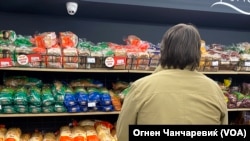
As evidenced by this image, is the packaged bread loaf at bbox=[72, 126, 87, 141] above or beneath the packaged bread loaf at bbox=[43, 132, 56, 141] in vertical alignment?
above

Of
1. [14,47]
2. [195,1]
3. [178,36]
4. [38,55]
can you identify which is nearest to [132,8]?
[195,1]

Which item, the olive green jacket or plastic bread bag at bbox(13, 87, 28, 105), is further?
plastic bread bag at bbox(13, 87, 28, 105)

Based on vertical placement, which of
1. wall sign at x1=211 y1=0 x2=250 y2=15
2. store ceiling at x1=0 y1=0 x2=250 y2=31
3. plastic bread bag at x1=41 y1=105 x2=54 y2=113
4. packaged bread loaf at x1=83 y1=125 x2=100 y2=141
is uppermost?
wall sign at x1=211 y1=0 x2=250 y2=15

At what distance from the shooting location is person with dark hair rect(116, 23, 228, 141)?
1.14 m

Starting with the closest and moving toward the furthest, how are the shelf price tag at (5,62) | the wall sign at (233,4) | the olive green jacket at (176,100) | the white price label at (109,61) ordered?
the olive green jacket at (176,100) → the shelf price tag at (5,62) → the white price label at (109,61) → the wall sign at (233,4)

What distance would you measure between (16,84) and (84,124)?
691mm

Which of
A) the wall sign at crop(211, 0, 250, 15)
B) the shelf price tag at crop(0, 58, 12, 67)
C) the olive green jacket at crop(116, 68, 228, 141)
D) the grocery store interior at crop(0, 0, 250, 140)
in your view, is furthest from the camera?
the wall sign at crop(211, 0, 250, 15)

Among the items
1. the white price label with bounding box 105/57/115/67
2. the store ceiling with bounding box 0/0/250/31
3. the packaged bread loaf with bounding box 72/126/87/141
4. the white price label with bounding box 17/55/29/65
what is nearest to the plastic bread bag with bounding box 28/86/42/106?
the white price label with bounding box 17/55/29/65

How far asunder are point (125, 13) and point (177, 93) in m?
1.51

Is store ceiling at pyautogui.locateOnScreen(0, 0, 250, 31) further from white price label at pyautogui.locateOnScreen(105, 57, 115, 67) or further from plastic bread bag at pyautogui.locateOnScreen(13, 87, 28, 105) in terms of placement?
plastic bread bag at pyautogui.locateOnScreen(13, 87, 28, 105)

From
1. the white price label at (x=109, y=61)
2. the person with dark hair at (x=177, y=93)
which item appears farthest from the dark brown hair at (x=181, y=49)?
the white price label at (x=109, y=61)

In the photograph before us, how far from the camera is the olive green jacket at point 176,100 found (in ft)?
3.73

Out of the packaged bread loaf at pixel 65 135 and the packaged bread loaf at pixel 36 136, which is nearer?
the packaged bread loaf at pixel 65 135

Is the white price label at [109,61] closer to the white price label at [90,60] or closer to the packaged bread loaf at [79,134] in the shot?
the white price label at [90,60]
